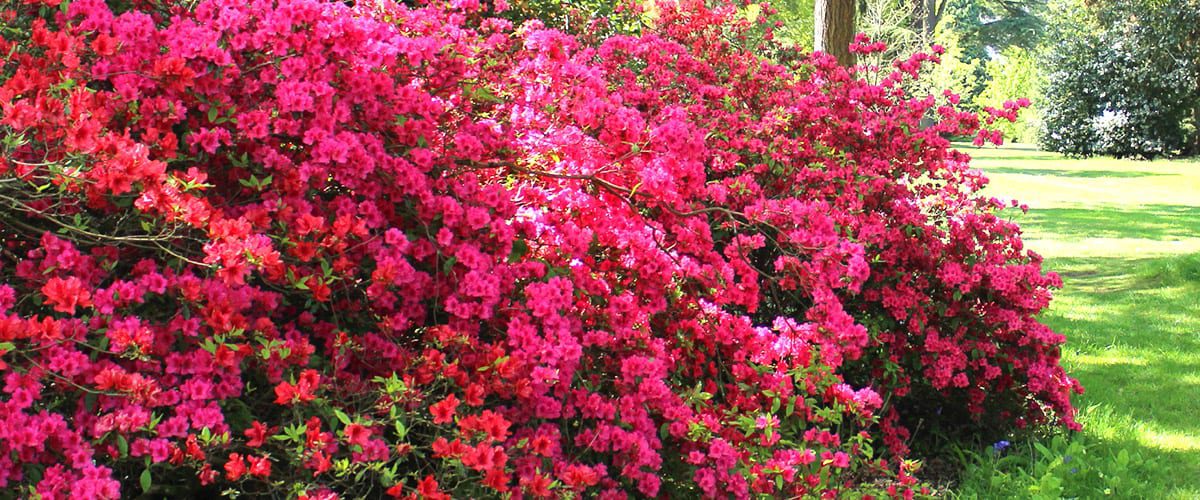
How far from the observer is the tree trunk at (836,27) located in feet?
26.4

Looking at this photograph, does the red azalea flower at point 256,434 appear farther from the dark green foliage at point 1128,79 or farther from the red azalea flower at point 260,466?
the dark green foliage at point 1128,79

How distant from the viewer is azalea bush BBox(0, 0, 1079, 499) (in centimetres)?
218

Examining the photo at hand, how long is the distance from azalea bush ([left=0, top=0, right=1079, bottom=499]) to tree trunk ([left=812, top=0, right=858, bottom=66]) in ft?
13.7

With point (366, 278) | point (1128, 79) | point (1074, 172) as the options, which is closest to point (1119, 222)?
point (1074, 172)

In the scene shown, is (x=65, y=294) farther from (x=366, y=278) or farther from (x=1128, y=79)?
(x=1128, y=79)

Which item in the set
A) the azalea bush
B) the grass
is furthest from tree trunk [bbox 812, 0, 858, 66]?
the azalea bush

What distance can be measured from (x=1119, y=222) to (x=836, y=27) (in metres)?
7.21

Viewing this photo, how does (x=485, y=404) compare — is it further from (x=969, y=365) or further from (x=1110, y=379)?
(x=1110, y=379)

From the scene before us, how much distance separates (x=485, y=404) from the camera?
8.80 feet

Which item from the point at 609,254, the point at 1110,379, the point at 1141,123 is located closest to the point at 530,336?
the point at 609,254

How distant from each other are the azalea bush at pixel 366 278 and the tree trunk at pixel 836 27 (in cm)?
419

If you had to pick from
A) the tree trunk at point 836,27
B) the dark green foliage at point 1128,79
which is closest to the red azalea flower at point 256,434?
the tree trunk at point 836,27

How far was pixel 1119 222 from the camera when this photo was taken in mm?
13328

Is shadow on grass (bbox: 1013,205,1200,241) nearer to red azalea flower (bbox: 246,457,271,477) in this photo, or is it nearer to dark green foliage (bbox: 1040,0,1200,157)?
dark green foliage (bbox: 1040,0,1200,157)
